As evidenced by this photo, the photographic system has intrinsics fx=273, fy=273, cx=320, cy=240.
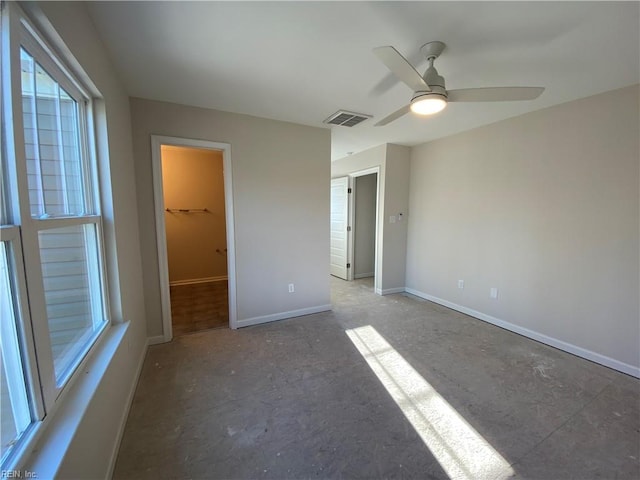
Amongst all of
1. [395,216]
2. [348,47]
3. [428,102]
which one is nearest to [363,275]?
[395,216]

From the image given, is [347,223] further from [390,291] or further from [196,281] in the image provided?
[196,281]

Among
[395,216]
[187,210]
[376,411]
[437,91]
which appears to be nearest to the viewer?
[437,91]

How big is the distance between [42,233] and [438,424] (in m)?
2.36

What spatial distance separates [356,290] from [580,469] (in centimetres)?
333

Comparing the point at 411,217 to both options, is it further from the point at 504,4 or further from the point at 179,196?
the point at 179,196

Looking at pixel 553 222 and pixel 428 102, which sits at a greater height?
pixel 428 102

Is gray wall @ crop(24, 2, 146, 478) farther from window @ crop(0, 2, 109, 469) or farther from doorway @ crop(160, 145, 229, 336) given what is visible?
doorway @ crop(160, 145, 229, 336)

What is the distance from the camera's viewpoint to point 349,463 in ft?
4.90

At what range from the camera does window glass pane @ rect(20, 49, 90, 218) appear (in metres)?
1.10

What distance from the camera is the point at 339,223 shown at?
543cm

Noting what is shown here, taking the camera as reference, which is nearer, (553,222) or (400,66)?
(400,66)

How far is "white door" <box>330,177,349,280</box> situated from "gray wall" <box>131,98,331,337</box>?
1701 mm

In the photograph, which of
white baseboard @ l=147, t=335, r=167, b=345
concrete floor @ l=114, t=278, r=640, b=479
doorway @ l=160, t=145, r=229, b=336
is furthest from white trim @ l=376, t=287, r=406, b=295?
white baseboard @ l=147, t=335, r=167, b=345

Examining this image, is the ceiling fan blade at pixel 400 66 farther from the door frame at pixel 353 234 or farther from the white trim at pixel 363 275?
the white trim at pixel 363 275
